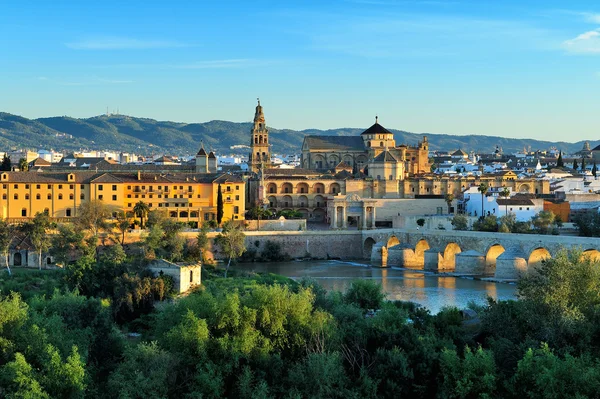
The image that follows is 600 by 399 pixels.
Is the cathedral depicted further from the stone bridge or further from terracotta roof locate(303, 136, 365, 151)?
the stone bridge

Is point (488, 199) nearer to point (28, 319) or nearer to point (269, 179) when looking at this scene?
point (269, 179)

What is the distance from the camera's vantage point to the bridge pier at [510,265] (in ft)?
134

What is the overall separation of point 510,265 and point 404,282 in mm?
4645

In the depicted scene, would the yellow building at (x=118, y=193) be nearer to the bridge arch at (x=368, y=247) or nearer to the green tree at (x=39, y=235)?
the green tree at (x=39, y=235)

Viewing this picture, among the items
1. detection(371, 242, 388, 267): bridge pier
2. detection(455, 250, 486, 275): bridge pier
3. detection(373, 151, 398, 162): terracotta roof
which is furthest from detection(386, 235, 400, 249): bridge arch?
detection(373, 151, 398, 162): terracotta roof

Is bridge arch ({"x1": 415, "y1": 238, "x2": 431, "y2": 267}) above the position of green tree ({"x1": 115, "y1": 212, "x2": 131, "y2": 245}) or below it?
below

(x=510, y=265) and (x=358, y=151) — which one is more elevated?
(x=358, y=151)

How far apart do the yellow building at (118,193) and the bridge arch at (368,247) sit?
7529mm

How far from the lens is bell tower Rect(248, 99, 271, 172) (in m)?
73.1

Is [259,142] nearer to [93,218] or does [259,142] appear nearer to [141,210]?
[141,210]

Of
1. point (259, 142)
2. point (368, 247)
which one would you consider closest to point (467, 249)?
point (368, 247)

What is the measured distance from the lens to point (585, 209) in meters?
54.5

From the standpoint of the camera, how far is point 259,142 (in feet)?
241

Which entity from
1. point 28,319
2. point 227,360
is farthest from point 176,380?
point 28,319
